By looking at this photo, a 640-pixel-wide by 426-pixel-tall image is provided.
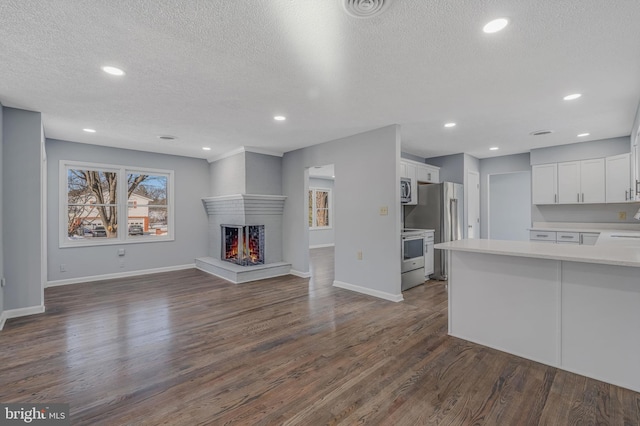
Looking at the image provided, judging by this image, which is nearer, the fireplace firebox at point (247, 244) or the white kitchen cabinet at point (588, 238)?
the white kitchen cabinet at point (588, 238)

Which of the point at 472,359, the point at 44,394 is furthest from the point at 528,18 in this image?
the point at 44,394

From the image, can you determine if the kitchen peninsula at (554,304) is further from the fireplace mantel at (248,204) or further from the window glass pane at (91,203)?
the window glass pane at (91,203)

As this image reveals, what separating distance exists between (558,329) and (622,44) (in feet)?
7.33

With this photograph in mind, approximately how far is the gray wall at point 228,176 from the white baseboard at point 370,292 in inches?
98.1

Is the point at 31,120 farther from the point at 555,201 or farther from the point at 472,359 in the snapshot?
the point at 555,201

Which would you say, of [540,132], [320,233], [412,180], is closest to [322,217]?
[320,233]

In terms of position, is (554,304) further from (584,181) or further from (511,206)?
(511,206)

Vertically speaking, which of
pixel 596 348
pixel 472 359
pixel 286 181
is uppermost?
pixel 286 181

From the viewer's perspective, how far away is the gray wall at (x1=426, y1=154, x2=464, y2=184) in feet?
21.0

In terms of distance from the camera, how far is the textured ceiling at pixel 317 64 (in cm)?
187

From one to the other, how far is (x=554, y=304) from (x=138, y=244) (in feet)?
21.6

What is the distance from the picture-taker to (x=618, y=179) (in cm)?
491

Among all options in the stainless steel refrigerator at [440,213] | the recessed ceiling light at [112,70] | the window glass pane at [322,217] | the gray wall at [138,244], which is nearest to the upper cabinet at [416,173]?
the stainless steel refrigerator at [440,213]

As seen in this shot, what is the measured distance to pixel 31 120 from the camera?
144 inches
